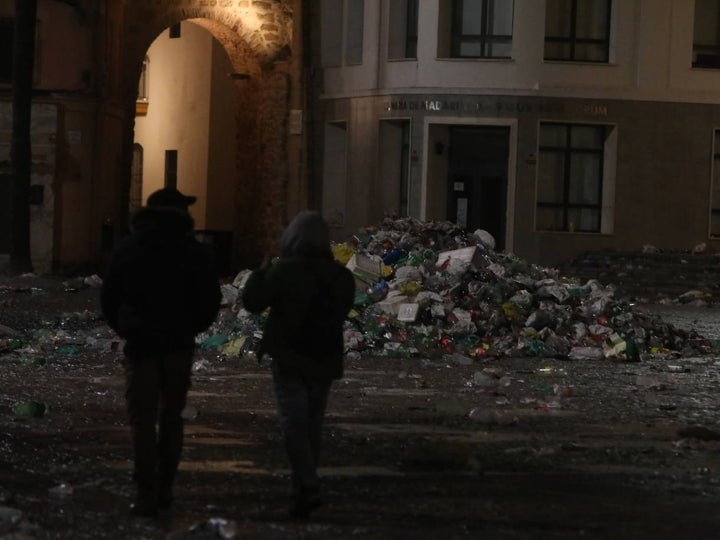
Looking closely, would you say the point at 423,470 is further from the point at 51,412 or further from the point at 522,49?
the point at 522,49

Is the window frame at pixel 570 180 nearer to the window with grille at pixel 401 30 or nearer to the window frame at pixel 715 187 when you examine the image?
the window frame at pixel 715 187

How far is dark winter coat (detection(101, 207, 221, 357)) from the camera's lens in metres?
8.59

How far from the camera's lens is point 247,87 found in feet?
140

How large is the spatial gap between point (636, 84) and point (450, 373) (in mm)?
21572

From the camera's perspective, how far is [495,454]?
1145 cm

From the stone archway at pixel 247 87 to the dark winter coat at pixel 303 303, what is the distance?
Result: 30.5 meters

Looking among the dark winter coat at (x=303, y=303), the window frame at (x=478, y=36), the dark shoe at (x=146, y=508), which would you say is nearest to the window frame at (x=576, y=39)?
the window frame at (x=478, y=36)

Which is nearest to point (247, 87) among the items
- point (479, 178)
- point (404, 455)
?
point (479, 178)

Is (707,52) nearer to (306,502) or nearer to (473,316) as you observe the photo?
(473,316)

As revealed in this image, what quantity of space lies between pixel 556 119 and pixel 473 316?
1759 cm

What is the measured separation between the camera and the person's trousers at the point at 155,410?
8.56 meters

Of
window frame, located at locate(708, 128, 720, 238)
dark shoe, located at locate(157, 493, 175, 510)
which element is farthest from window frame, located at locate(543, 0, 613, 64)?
dark shoe, located at locate(157, 493, 175, 510)

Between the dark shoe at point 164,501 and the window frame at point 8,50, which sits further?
the window frame at point 8,50

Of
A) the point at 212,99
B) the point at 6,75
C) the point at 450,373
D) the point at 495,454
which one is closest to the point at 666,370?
the point at 450,373
